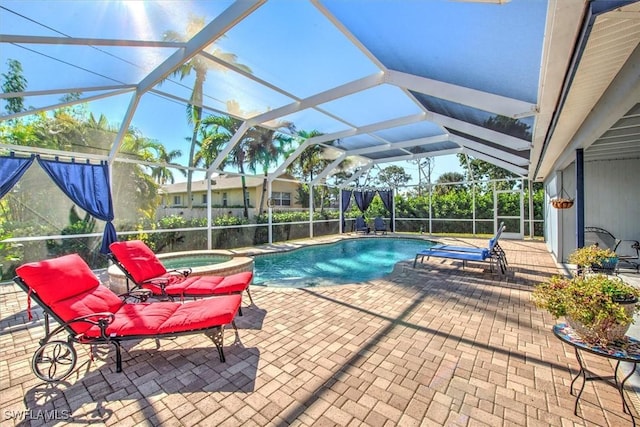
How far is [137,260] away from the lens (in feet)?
14.8

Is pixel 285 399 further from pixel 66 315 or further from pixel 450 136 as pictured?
pixel 450 136

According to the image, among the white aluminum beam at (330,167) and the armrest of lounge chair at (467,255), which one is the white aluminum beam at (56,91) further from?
the white aluminum beam at (330,167)

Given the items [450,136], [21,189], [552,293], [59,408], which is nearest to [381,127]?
[450,136]

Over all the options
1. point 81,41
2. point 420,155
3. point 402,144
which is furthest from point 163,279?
point 420,155

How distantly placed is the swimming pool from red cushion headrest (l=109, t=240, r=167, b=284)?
7.74 ft

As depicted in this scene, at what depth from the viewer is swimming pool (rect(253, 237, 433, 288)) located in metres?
7.02

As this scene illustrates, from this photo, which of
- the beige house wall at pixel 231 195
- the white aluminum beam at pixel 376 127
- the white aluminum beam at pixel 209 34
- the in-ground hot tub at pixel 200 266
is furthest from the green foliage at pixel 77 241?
the beige house wall at pixel 231 195

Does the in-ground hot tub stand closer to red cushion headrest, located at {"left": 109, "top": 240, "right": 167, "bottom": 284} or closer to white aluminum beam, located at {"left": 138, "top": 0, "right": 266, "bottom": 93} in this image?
red cushion headrest, located at {"left": 109, "top": 240, "right": 167, "bottom": 284}

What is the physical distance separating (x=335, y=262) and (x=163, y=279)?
575cm

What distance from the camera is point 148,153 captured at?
38.7 ft

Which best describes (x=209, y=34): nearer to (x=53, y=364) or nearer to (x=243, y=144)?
(x=53, y=364)

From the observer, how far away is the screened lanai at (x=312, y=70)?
9.09ft

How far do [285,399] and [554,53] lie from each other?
3576 mm

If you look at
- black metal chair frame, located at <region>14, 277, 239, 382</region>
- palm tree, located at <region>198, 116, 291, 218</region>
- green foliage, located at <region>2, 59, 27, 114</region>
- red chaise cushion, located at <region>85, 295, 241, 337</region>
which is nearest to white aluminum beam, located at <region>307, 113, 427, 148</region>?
palm tree, located at <region>198, 116, 291, 218</region>
